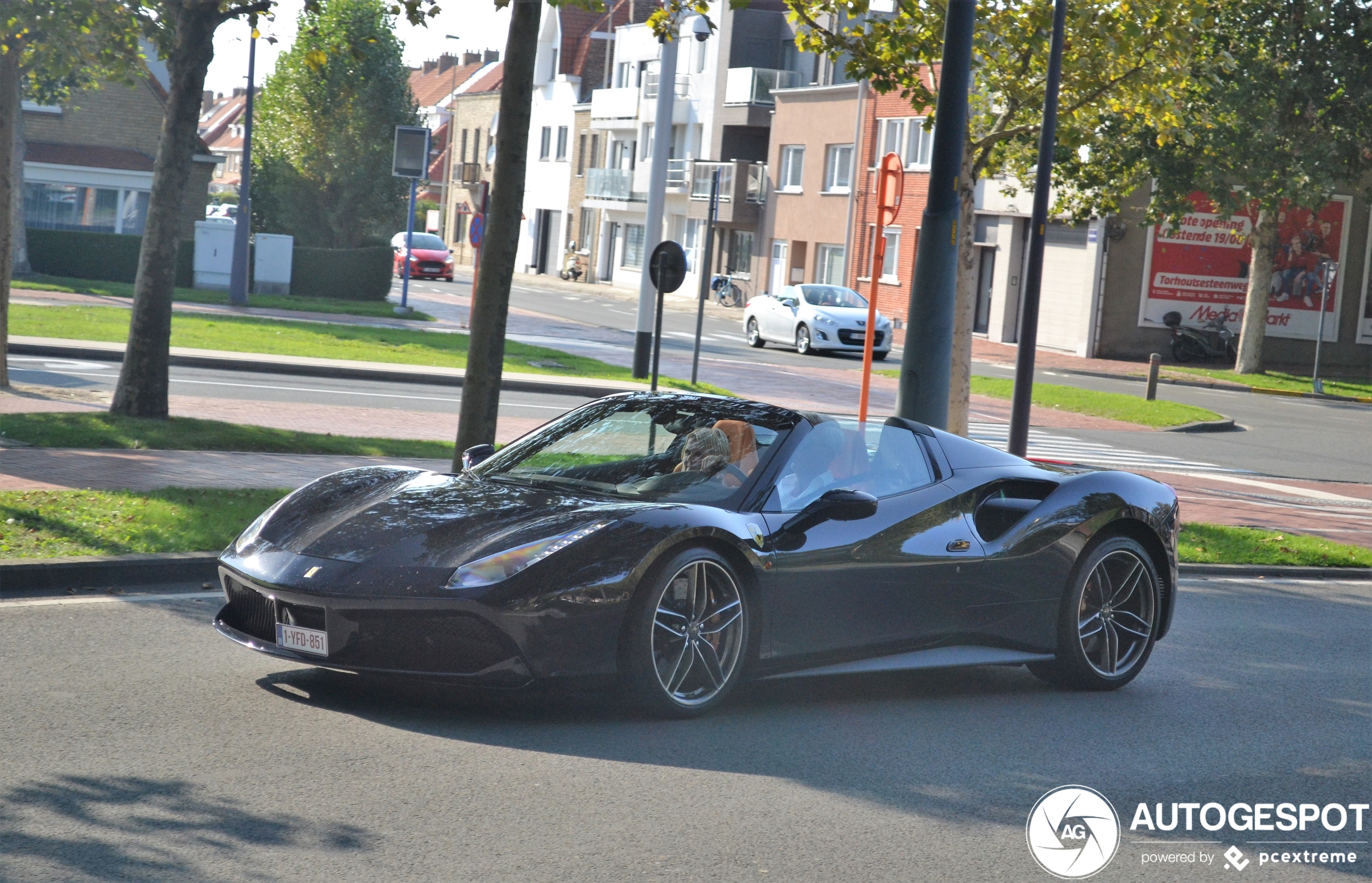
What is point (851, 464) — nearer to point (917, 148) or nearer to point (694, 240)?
point (917, 148)

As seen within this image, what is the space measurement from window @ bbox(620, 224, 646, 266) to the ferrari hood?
6407 cm

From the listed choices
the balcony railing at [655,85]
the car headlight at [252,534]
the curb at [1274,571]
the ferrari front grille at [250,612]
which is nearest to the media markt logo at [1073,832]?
the ferrari front grille at [250,612]

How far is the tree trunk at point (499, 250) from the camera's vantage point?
33.8ft

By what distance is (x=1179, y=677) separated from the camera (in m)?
7.74

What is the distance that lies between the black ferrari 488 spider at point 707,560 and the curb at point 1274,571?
3.86 metres

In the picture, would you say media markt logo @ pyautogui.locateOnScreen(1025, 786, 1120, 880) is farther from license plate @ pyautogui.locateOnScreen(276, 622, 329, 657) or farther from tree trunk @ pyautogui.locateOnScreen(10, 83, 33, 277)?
tree trunk @ pyautogui.locateOnScreen(10, 83, 33, 277)

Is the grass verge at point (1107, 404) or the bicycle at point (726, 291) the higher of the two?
the bicycle at point (726, 291)

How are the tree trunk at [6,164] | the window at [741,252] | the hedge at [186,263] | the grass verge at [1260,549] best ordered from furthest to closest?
the window at [741,252], the hedge at [186,263], the tree trunk at [6,164], the grass verge at [1260,549]

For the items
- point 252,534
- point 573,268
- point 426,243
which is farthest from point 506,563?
point 573,268

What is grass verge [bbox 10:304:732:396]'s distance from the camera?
76.5ft

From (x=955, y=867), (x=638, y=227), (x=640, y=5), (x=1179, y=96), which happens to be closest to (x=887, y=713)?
(x=955, y=867)

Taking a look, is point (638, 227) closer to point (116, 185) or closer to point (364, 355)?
point (116, 185)

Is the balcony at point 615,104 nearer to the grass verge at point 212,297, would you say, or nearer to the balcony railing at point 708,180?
the balcony railing at point 708,180

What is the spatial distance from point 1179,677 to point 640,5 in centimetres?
7203
